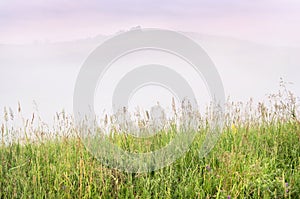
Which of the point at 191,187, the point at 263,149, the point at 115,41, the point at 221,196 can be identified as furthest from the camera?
the point at 115,41

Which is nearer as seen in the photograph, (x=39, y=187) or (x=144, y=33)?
(x=39, y=187)

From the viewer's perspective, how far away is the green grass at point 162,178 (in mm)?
3914

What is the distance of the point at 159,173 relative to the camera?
166 inches

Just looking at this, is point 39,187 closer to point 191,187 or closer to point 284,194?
point 191,187

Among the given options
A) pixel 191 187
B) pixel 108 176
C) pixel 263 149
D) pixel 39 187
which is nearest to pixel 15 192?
pixel 39 187

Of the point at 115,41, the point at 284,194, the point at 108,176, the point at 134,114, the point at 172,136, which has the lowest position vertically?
the point at 284,194

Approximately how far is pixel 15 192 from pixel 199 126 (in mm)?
2793

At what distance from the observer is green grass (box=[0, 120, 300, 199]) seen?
3.91 metres

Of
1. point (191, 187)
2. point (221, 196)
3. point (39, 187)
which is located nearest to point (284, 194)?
point (221, 196)

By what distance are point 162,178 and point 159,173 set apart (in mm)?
77

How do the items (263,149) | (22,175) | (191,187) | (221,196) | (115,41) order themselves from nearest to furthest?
(221,196) < (191,187) < (22,175) < (263,149) < (115,41)

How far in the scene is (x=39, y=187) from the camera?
4.11 metres

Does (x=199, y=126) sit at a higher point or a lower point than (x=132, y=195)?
higher

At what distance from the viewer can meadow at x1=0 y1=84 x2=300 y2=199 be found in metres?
3.94
